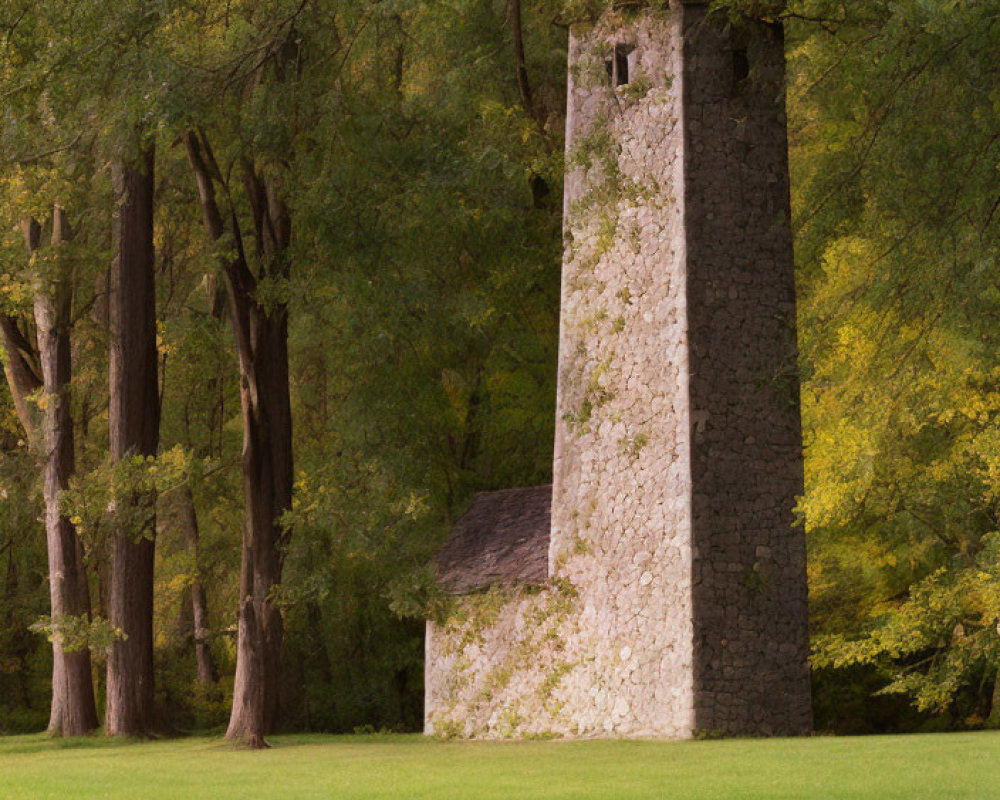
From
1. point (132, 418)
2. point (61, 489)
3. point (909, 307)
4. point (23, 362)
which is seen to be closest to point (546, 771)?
point (909, 307)

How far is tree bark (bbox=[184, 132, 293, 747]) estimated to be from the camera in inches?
711

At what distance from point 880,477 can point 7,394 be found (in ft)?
61.0

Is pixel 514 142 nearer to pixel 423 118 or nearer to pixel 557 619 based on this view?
pixel 423 118

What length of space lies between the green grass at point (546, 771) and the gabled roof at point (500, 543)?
8.17ft

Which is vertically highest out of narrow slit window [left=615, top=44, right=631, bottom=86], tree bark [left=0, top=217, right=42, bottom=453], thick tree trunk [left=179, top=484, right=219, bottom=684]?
narrow slit window [left=615, top=44, right=631, bottom=86]

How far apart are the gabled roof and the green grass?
8.17 ft

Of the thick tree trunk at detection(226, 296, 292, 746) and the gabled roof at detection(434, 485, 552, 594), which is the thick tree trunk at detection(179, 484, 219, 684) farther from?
the thick tree trunk at detection(226, 296, 292, 746)

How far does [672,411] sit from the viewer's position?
16.3m

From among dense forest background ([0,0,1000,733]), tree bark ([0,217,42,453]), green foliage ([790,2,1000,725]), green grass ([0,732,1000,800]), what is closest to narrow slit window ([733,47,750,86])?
dense forest background ([0,0,1000,733])

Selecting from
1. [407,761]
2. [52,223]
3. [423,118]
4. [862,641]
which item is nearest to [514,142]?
[423,118]

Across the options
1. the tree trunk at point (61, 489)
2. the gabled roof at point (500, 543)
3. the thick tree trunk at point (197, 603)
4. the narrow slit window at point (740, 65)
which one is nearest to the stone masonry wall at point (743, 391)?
the narrow slit window at point (740, 65)

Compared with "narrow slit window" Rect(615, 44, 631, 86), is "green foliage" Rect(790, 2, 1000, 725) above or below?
below

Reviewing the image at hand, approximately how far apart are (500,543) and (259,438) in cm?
347

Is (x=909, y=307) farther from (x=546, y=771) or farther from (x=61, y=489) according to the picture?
(x=61, y=489)
